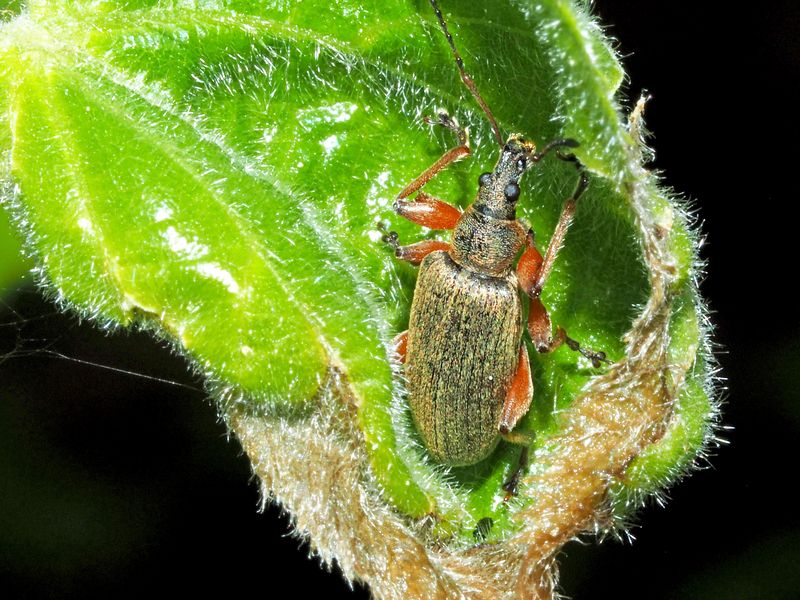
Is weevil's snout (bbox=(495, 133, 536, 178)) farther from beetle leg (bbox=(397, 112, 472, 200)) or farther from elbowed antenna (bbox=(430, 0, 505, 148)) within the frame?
beetle leg (bbox=(397, 112, 472, 200))

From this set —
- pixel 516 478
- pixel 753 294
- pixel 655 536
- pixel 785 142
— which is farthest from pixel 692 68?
pixel 516 478

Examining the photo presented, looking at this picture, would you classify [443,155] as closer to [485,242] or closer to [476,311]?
[485,242]

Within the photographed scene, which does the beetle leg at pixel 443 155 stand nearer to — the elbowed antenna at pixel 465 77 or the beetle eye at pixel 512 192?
the elbowed antenna at pixel 465 77

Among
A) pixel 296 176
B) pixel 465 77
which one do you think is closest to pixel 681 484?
pixel 465 77

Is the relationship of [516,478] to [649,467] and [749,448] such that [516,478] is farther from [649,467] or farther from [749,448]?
[749,448]

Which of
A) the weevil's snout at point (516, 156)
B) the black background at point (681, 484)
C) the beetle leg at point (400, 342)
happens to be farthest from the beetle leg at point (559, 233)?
the black background at point (681, 484)
